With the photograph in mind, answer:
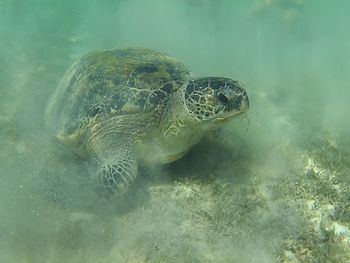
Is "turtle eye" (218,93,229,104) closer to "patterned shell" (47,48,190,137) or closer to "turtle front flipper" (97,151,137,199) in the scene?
"patterned shell" (47,48,190,137)

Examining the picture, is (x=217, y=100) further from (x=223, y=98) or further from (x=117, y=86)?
(x=117, y=86)

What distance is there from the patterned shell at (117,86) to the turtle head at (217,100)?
23.5 inches

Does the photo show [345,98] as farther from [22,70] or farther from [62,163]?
[22,70]

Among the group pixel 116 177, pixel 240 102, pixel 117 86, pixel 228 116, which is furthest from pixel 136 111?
pixel 240 102

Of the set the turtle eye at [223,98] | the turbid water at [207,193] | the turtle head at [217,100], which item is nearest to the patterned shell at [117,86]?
the turtle head at [217,100]

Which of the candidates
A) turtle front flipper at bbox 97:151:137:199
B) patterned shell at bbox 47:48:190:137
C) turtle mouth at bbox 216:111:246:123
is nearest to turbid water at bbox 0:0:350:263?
turtle front flipper at bbox 97:151:137:199

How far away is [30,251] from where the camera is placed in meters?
3.44

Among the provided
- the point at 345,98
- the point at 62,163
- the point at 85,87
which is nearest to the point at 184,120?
the point at 85,87

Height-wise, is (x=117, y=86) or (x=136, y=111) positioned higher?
(x=117, y=86)

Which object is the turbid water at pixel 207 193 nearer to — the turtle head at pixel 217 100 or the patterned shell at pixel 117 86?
the patterned shell at pixel 117 86

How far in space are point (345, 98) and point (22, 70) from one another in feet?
25.9

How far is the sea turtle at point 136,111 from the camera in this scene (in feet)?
12.4

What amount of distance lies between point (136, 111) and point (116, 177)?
921 mm

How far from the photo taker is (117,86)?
177 inches
